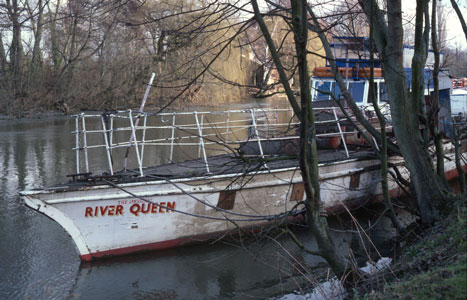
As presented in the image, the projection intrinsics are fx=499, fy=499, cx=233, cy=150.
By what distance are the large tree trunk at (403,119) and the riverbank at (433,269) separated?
0.38 metres

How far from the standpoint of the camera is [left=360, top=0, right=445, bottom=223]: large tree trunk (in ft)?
23.4

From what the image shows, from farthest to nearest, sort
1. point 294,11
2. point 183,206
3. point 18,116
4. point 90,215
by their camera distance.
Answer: point 18,116 < point 183,206 < point 90,215 < point 294,11

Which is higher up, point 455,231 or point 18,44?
point 18,44

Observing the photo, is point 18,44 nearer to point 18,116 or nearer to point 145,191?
point 18,116

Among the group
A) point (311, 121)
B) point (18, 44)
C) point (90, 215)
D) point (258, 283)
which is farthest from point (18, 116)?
point (311, 121)

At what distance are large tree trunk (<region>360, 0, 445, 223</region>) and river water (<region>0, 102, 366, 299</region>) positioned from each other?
4.71ft

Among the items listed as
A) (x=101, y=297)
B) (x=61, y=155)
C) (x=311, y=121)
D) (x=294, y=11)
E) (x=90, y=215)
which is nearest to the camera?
(x=294, y=11)

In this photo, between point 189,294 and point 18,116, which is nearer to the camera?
point 189,294

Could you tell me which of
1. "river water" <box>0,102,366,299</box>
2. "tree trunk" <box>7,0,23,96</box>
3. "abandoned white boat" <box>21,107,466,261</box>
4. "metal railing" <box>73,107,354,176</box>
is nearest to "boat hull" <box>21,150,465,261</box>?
"abandoned white boat" <box>21,107,466,261</box>

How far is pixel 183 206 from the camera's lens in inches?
353

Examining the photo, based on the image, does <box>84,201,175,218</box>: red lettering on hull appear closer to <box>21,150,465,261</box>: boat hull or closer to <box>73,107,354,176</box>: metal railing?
<box>21,150,465,261</box>: boat hull

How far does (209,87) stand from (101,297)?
27916 mm

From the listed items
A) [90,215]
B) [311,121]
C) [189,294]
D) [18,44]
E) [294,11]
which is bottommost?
[189,294]

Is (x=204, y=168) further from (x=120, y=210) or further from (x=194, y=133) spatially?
(x=120, y=210)
